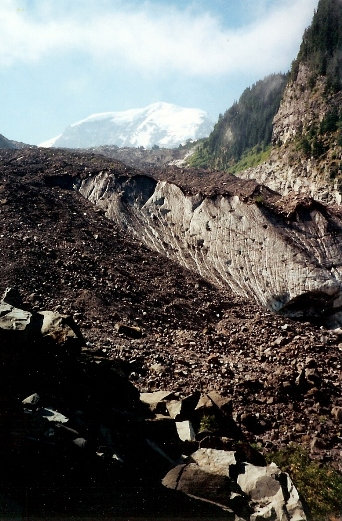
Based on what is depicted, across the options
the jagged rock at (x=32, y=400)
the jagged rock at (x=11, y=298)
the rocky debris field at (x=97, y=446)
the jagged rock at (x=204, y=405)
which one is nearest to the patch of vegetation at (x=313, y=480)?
the rocky debris field at (x=97, y=446)

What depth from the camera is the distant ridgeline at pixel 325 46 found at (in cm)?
5372

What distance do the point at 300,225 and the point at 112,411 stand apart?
1896cm

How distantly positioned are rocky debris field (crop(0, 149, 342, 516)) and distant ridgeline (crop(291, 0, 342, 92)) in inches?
1761

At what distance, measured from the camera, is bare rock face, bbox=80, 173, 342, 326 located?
66.5ft

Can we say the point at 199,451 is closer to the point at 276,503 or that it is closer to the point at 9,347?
the point at 276,503

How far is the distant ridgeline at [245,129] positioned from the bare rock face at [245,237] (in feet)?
175

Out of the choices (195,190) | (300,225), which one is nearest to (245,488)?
(300,225)

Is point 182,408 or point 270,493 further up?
point 182,408

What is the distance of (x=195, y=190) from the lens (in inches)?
1130

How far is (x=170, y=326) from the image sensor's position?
14.0 m

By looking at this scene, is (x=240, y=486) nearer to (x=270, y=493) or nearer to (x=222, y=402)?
(x=270, y=493)

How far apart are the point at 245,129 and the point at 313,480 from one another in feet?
299

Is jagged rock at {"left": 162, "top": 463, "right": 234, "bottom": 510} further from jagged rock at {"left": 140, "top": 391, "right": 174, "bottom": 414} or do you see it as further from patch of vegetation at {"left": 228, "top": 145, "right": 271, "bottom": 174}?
patch of vegetation at {"left": 228, "top": 145, "right": 271, "bottom": 174}

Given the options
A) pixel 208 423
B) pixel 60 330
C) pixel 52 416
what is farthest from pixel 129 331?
pixel 52 416
